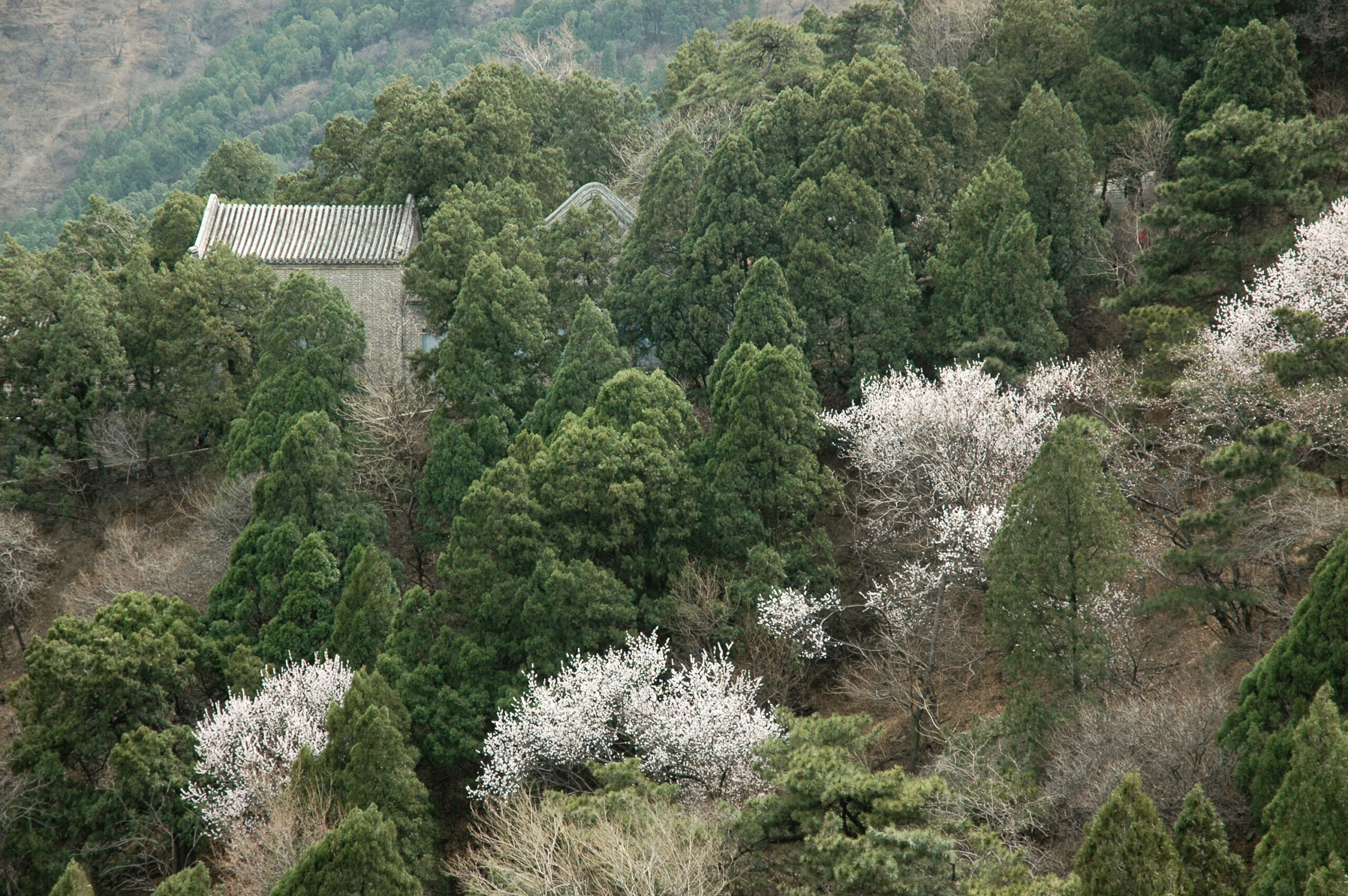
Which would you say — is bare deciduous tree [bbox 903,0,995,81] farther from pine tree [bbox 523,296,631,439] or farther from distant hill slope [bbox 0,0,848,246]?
distant hill slope [bbox 0,0,848,246]

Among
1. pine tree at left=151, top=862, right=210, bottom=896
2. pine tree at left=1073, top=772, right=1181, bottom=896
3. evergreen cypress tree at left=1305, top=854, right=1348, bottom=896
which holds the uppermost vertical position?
evergreen cypress tree at left=1305, top=854, right=1348, bottom=896

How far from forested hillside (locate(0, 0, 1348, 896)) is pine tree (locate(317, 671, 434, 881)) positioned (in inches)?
3.2

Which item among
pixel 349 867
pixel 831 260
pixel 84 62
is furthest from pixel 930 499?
pixel 84 62

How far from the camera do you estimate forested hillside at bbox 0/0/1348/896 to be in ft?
57.3

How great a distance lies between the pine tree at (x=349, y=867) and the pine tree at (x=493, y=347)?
41.6 feet

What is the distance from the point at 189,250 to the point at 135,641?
610 inches

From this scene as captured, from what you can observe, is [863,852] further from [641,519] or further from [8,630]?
[8,630]

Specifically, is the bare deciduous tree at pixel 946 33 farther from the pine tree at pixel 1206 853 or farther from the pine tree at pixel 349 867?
the pine tree at pixel 349 867

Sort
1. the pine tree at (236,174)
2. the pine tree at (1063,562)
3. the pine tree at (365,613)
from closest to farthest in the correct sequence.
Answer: the pine tree at (1063,562) < the pine tree at (365,613) < the pine tree at (236,174)

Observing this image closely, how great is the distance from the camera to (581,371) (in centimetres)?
2859

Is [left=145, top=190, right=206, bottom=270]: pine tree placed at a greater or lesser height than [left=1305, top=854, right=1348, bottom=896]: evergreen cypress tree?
lesser

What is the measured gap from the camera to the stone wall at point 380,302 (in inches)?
1405

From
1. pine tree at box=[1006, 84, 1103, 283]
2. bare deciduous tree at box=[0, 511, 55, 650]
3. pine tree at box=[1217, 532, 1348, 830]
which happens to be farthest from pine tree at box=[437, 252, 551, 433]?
pine tree at box=[1217, 532, 1348, 830]

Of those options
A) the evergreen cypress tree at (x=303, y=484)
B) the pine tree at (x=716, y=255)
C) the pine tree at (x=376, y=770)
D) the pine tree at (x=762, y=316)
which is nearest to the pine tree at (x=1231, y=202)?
the pine tree at (x=762, y=316)
